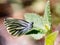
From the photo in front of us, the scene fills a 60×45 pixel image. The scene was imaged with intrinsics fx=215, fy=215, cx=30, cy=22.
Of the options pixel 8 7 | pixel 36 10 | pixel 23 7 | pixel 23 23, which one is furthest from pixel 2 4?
pixel 23 23

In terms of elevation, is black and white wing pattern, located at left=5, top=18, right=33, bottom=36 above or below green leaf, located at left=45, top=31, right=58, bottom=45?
above

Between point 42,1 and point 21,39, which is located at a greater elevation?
point 42,1

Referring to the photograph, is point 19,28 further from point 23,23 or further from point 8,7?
point 8,7

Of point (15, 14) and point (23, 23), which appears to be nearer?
point (23, 23)

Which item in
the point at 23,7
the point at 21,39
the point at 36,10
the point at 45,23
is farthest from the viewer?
the point at 23,7

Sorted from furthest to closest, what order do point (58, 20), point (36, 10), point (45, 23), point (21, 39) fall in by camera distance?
point (36, 10), point (58, 20), point (21, 39), point (45, 23)

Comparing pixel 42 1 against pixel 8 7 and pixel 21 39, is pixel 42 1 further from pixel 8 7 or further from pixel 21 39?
pixel 21 39

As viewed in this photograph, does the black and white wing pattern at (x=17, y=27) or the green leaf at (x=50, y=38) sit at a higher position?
the black and white wing pattern at (x=17, y=27)
